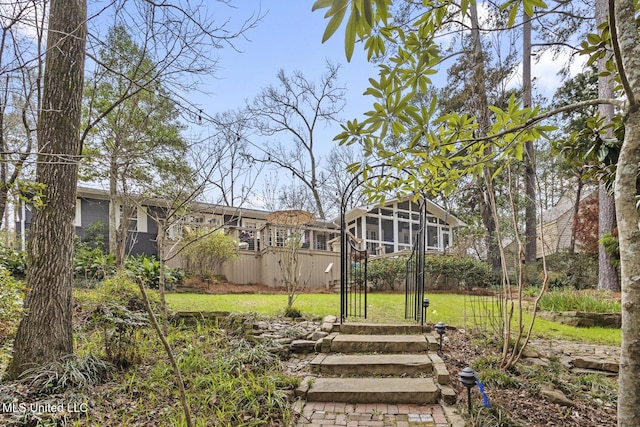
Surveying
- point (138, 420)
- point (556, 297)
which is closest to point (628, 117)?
point (138, 420)

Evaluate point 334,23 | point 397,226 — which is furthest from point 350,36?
point 397,226

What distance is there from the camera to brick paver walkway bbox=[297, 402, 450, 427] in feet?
8.92

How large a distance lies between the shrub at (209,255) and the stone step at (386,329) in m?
6.55

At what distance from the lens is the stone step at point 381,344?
4035 millimetres

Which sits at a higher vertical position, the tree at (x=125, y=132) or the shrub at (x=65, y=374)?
the tree at (x=125, y=132)

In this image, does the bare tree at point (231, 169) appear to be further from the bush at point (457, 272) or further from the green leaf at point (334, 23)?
the bush at point (457, 272)

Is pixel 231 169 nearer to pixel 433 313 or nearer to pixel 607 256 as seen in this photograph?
pixel 433 313

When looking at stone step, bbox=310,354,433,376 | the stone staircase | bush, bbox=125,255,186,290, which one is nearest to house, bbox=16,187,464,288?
bush, bbox=125,255,186,290

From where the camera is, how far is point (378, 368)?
361 centimetres

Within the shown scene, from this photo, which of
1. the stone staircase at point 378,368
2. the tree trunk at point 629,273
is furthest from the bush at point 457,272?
the tree trunk at point 629,273

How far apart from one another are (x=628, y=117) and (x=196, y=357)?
3835 mm

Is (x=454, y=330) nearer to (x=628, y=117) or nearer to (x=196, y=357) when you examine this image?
(x=196, y=357)

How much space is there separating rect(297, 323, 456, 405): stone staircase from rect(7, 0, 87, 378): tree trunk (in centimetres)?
246

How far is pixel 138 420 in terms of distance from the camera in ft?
8.71
